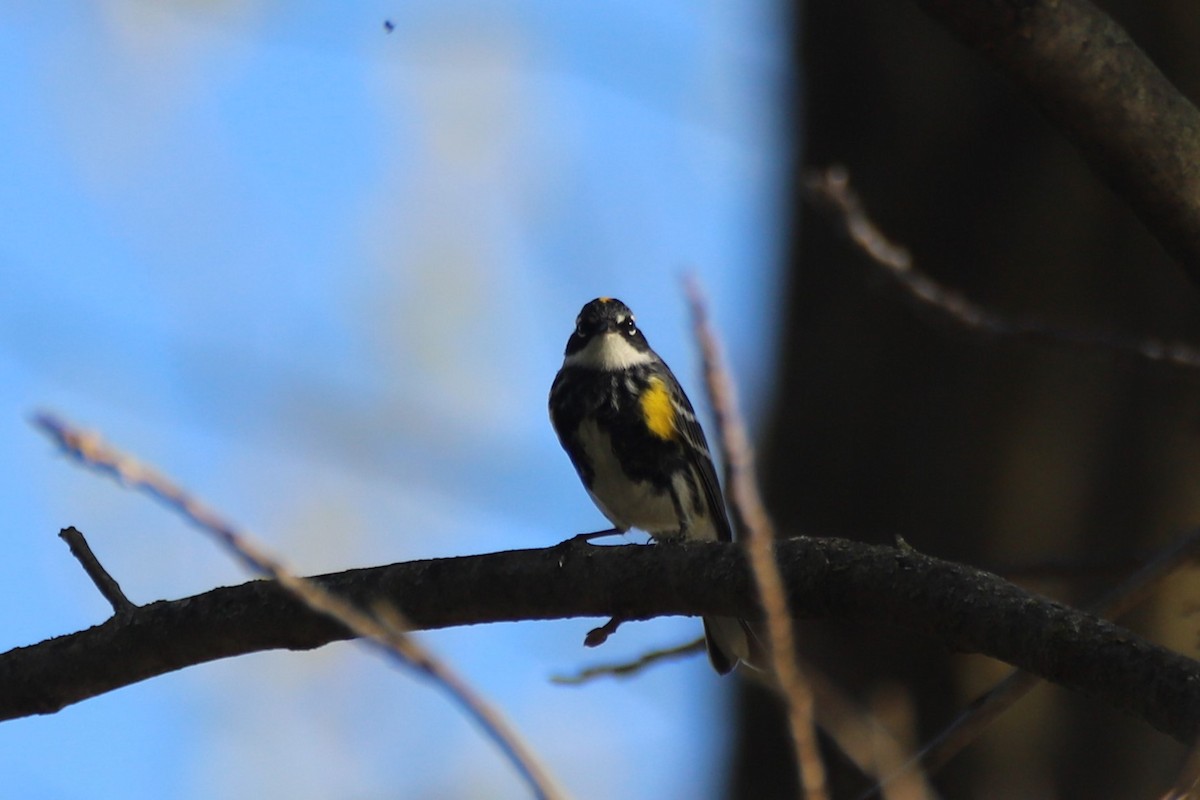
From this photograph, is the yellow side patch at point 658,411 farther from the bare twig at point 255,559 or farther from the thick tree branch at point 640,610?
the bare twig at point 255,559

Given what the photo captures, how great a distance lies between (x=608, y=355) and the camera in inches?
199

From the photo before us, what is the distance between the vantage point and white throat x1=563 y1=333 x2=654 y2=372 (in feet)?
16.4

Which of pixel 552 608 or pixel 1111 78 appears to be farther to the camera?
pixel 552 608

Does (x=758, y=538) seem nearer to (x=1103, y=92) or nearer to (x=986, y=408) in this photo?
(x=1103, y=92)

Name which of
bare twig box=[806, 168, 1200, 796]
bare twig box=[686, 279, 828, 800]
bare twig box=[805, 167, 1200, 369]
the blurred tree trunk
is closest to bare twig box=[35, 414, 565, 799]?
bare twig box=[686, 279, 828, 800]

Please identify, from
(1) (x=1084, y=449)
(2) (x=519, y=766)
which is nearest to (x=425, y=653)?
(2) (x=519, y=766)

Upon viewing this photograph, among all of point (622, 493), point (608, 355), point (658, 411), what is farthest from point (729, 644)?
point (608, 355)

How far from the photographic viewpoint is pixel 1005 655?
2.51 metres

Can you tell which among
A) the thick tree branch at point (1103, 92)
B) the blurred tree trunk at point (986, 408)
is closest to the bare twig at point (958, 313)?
the thick tree branch at point (1103, 92)

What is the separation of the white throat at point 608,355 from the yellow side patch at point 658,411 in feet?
0.49

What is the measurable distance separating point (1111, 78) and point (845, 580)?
108cm

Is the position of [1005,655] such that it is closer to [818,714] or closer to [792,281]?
[818,714]

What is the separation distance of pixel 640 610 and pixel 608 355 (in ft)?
7.10

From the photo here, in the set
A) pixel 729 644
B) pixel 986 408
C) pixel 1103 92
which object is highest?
pixel 986 408
